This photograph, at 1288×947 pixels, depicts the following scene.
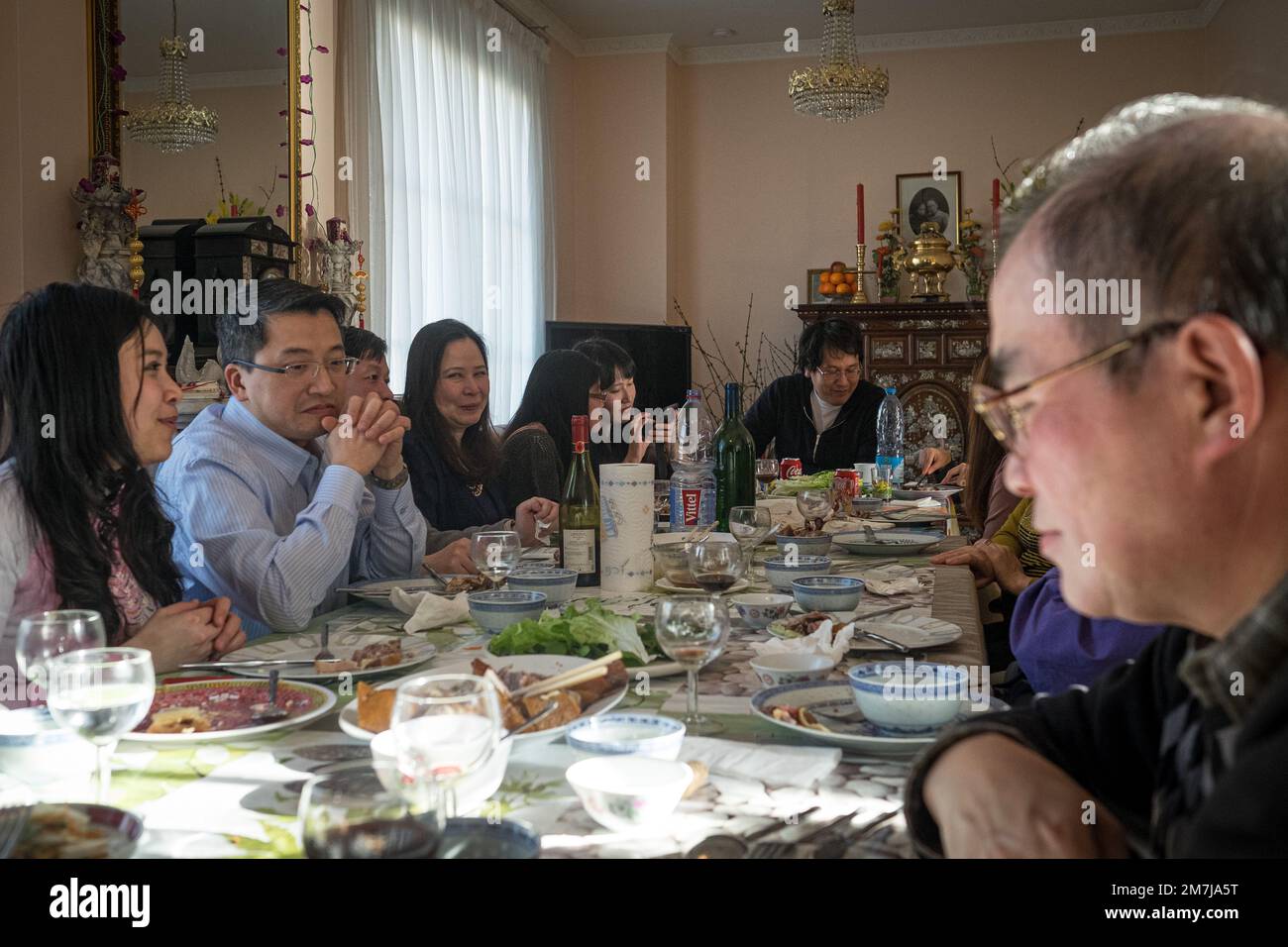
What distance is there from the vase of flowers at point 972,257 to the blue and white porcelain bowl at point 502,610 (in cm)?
558

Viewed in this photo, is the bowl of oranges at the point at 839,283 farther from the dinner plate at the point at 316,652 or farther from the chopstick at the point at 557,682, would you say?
the chopstick at the point at 557,682

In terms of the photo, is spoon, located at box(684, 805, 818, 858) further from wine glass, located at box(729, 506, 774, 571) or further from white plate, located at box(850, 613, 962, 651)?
wine glass, located at box(729, 506, 774, 571)

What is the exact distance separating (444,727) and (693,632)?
0.44 m

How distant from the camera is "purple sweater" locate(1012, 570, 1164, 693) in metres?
1.62

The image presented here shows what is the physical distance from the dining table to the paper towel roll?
64 centimetres

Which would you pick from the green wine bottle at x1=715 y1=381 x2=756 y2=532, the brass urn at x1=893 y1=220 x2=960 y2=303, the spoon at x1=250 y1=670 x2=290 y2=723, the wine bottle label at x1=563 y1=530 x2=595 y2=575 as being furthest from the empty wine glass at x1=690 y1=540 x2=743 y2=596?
the brass urn at x1=893 y1=220 x2=960 y2=303

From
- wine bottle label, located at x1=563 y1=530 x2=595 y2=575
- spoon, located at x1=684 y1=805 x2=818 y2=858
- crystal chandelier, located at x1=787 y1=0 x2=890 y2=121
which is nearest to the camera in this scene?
spoon, located at x1=684 y1=805 x2=818 y2=858

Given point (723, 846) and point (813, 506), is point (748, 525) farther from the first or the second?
point (723, 846)

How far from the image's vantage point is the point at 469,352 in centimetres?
338

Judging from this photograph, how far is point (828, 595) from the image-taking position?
1861 mm
